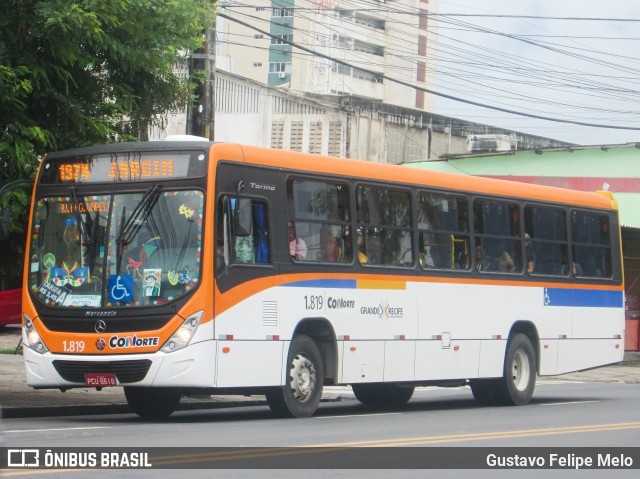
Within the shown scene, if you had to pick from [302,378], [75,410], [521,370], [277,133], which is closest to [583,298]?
[521,370]

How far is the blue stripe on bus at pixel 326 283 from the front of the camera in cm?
1598

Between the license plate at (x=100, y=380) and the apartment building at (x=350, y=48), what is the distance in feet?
205

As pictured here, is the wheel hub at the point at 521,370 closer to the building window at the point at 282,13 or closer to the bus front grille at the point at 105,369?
the bus front grille at the point at 105,369

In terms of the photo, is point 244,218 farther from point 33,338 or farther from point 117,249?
point 33,338

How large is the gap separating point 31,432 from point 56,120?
5023mm

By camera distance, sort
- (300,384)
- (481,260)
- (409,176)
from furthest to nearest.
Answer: (481,260) → (409,176) → (300,384)

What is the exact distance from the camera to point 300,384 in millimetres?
16000

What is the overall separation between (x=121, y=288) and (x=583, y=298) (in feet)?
30.9

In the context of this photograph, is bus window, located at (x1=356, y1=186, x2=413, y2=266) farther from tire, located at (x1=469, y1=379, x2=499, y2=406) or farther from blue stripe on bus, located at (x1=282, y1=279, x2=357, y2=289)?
tire, located at (x1=469, y1=379, x2=499, y2=406)

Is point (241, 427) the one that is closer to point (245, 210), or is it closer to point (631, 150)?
point (245, 210)

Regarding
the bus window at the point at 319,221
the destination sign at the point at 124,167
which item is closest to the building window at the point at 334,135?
the bus window at the point at 319,221

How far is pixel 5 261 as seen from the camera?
57.5ft

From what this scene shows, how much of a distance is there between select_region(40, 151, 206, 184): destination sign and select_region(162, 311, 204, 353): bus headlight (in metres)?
1.64
